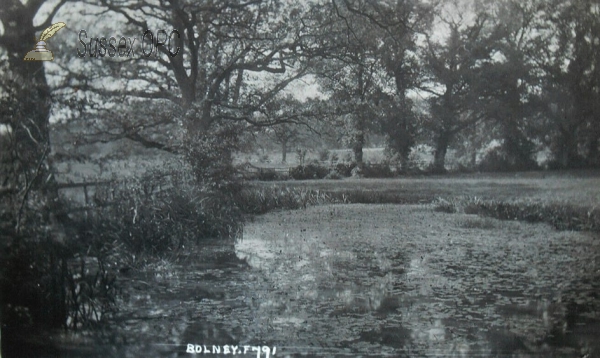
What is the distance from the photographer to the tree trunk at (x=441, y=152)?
2.72 metres

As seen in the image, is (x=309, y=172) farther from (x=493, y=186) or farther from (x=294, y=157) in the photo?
(x=493, y=186)

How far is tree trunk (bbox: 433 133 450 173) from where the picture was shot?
2.72m

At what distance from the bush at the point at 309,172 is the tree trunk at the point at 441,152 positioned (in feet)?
1.81

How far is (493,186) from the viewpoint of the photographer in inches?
105

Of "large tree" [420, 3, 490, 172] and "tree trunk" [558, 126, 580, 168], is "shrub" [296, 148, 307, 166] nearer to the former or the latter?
"large tree" [420, 3, 490, 172]

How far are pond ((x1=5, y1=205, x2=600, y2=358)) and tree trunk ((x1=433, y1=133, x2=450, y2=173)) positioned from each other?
0.74 feet

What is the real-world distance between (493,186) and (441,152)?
0.99 ft

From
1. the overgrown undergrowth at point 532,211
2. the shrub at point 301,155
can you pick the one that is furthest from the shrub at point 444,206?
the shrub at point 301,155

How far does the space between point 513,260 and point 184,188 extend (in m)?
1.63

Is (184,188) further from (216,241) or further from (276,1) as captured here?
(276,1)

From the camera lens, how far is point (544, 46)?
2.66 metres

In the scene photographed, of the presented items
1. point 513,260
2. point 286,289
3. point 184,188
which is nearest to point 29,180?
point 184,188

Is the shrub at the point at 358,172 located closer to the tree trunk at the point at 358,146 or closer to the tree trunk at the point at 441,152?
the tree trunk at the point at 358,146
